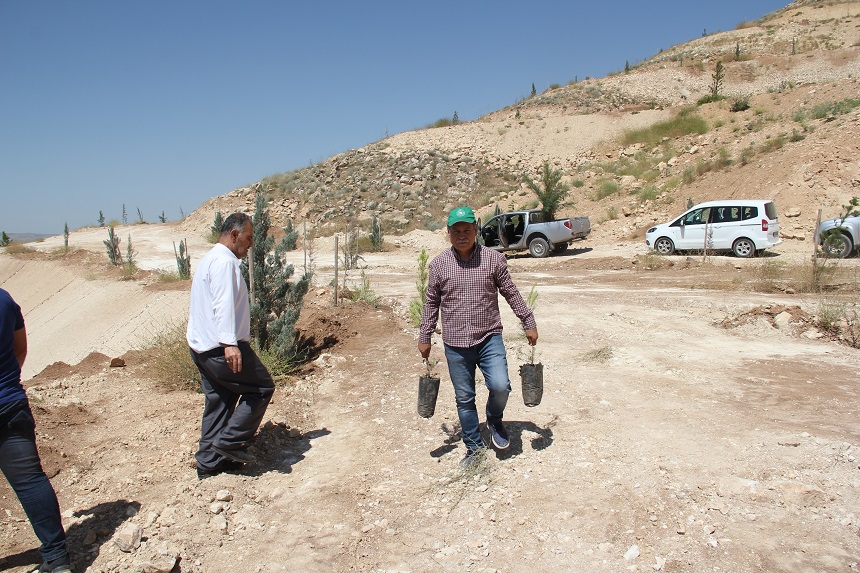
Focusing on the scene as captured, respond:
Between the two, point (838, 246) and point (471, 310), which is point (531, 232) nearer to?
point (838, 246)

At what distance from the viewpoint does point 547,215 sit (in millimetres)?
24688

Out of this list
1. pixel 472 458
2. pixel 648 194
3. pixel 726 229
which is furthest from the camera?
pixel 648 194

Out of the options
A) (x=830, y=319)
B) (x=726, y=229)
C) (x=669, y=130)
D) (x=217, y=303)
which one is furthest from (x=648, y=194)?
(x=217, y=303)

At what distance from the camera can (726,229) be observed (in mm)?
16062

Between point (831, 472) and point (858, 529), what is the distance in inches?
27.7

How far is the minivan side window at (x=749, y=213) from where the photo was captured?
51.5 ft

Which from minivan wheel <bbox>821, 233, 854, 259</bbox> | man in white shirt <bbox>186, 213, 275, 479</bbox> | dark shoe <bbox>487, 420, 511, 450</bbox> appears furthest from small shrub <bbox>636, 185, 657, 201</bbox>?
man in white shirt <bbox>186, 213, 275, 479</bbox>

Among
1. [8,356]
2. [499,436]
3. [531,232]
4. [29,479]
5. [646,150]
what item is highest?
[646,150]

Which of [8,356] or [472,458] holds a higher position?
[8,356]

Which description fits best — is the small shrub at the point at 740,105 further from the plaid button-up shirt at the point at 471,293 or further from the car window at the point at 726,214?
the plaid button-up shirt at the point at 471,293

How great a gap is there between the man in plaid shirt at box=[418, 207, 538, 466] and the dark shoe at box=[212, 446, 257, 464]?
1.45 meters

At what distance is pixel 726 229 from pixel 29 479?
1641 cm

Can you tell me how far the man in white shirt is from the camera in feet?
12.8

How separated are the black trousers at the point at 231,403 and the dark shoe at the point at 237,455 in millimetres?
30
